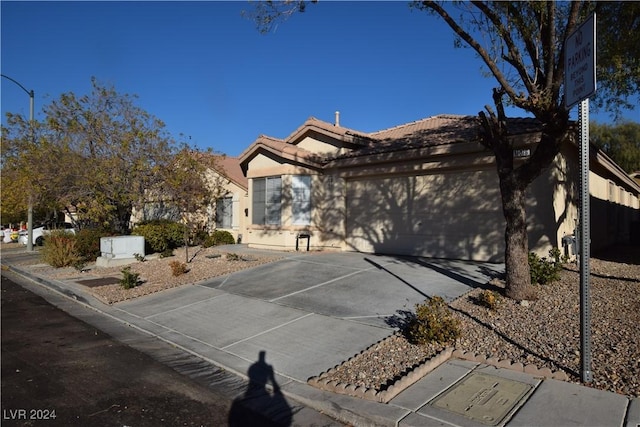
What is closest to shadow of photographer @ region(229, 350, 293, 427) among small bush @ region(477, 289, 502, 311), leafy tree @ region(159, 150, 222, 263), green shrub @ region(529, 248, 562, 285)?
small bush @ region(477, 289, 502, 311)

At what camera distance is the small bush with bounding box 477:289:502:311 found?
263 inches

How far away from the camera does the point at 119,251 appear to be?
14.7 meters

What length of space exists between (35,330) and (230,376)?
4.28 m

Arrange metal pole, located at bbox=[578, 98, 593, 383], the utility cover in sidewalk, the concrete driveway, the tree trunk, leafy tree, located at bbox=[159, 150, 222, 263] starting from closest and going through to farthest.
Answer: the utility cover in sidewalk
metal pole, located at bbox=[578, 98, 593, 383]
the concrete driveway
the tree trunk
leafy tree, located at bbox=[159, 150, 222, 263]

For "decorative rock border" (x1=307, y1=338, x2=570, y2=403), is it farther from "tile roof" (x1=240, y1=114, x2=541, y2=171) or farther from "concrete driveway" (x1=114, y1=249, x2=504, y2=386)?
"tile roof" (x1=240, y1=114, x2=541, y2=171)

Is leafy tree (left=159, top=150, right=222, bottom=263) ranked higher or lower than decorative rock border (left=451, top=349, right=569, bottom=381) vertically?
higher

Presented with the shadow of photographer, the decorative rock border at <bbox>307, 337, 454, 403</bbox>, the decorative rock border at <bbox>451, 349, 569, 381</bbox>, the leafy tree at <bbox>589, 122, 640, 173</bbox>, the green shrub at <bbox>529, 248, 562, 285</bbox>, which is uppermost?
the leafy tree at <bbox>589, 122, 640, 173</bbox>

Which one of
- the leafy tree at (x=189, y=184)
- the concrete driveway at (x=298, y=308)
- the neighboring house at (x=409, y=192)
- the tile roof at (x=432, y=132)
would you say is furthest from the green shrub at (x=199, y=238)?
the concrete driveway at (x=298, y=308)

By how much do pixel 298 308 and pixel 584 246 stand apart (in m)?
4.98

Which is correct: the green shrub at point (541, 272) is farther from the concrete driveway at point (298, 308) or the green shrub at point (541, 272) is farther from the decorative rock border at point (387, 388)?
the decorative rock border at point (387, 388)

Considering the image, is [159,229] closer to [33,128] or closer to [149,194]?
[149,194]

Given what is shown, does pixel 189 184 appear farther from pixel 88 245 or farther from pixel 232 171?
pixel 232 171

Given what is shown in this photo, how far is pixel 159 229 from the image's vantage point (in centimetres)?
1703

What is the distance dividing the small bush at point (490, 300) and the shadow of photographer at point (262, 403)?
11.6 feet
